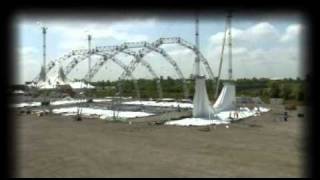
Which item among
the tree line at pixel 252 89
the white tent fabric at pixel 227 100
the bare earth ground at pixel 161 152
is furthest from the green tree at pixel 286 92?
the bare earth ground at pixel 161 152

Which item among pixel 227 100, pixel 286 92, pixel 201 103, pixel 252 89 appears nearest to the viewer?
pixel 201 103

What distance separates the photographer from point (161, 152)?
9.15 meters

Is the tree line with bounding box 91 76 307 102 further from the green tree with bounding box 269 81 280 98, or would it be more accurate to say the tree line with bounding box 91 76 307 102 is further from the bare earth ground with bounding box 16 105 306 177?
the bare earth ground with bounding box 16 105 306 177

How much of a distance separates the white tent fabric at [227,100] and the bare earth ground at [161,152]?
594cm

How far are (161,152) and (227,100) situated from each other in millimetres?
12028

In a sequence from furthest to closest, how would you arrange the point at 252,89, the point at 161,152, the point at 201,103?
the point at 252,89
the point at 201,103
the point at 161,152

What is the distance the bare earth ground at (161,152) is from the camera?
23.1 feet

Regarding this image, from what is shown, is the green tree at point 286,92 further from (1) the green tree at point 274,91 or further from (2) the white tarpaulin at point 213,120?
(2) the white tarpaulin at point 213,120

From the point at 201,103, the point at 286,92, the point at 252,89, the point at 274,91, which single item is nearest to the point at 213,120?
the point at 201,103

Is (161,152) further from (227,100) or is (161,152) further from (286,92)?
(286,92)

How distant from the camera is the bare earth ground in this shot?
7.03 meters

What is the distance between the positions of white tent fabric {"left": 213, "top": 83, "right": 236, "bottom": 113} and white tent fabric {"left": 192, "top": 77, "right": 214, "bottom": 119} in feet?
9.20

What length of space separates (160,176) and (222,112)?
44.3ft

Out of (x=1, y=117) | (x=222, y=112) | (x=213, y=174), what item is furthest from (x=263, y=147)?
(x=222, y=112)
